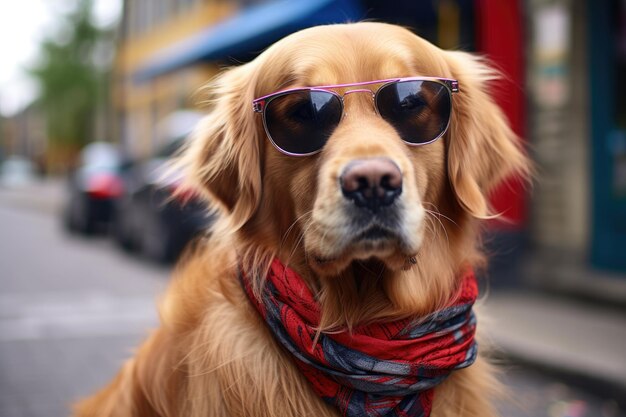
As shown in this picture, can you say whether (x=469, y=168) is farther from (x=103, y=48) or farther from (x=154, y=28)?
(x=103, y=48)

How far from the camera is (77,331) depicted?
20.2 feet

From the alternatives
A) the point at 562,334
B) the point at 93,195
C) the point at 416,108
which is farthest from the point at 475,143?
the point at 93,195

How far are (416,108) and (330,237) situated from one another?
1.51 feet

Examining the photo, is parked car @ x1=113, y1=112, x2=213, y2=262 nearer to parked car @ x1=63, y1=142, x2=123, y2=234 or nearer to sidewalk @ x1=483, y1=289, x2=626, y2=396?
parked car @ x1=63, y1=142, x2=123, y2=234

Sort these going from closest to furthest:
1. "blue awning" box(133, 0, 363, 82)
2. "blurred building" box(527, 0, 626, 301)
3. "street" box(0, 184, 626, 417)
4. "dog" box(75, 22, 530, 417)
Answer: "dog" box(75, 22, 530, 417) < "street" box(0, 184, 626, 417) < "blurred building" box(527, 0, 626, 301) < "blue awning" box(133, 0, 363, 82)

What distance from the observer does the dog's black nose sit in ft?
5.57

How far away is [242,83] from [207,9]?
20370 mm

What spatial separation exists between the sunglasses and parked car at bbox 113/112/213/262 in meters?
5.84

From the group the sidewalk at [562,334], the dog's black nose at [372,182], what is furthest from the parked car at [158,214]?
the dog's black nose at [372,182]

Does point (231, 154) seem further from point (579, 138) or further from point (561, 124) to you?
point (561, 124)

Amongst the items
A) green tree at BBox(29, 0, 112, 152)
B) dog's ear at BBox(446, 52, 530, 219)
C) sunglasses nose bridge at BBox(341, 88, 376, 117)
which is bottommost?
green tree at BBox(29, 0, 112, 152)

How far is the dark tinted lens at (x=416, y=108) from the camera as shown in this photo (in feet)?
6.30

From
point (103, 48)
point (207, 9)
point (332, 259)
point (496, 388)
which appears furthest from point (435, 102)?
point (103, 48)

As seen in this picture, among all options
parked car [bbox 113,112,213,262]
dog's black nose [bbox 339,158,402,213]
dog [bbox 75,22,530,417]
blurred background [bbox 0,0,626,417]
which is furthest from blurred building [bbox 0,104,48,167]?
dog's black nose [bbox 339,158,402,213]
